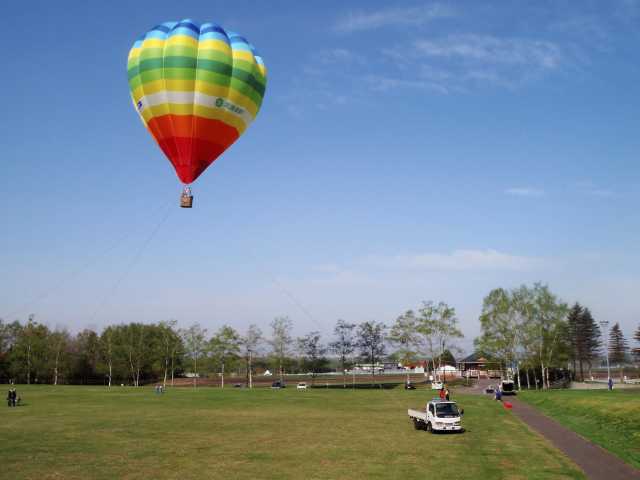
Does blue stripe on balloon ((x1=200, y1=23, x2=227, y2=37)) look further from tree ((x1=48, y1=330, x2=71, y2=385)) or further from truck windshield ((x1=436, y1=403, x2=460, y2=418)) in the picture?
tree ((x1=48, y1=330, x2=71, y2=385))

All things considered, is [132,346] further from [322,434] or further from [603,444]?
[603,444]

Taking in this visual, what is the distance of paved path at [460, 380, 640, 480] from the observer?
71.0 feet

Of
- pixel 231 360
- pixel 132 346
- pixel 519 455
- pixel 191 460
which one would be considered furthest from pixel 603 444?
pixel 132 346

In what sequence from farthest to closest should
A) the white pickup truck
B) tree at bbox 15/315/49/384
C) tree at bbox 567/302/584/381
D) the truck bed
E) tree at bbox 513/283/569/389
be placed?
tree at bbox 567/302/584/381 → tree at bbox 15/315/49/384 → tree at bbox 513/283/569/389 → the truck bed → the white pickup truck

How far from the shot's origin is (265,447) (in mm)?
28531

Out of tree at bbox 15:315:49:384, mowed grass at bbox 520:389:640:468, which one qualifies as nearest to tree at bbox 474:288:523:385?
mowed grass at bbox 520:389:640:468

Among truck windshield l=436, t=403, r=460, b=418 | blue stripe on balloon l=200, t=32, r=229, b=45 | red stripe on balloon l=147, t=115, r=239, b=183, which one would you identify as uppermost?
blue stripe on balloon l=200, t=32, r=229, b=45

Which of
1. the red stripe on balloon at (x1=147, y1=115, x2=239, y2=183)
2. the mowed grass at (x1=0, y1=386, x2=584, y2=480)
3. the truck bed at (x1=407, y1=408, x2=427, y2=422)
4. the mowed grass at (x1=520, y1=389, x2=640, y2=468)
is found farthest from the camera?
the truck bed at (x1=407, y1=408, x2=427, y2=422)

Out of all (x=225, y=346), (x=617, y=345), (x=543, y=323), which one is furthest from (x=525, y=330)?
(x=617, y=345)

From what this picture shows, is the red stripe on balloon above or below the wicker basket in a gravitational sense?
above

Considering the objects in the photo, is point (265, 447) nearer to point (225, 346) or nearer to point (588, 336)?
point (225, 346)

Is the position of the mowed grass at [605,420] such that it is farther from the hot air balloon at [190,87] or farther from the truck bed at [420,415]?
the hot air balloon at [190,87]

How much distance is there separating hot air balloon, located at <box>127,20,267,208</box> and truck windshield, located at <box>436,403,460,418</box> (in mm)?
19197

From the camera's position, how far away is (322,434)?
33406 mm
